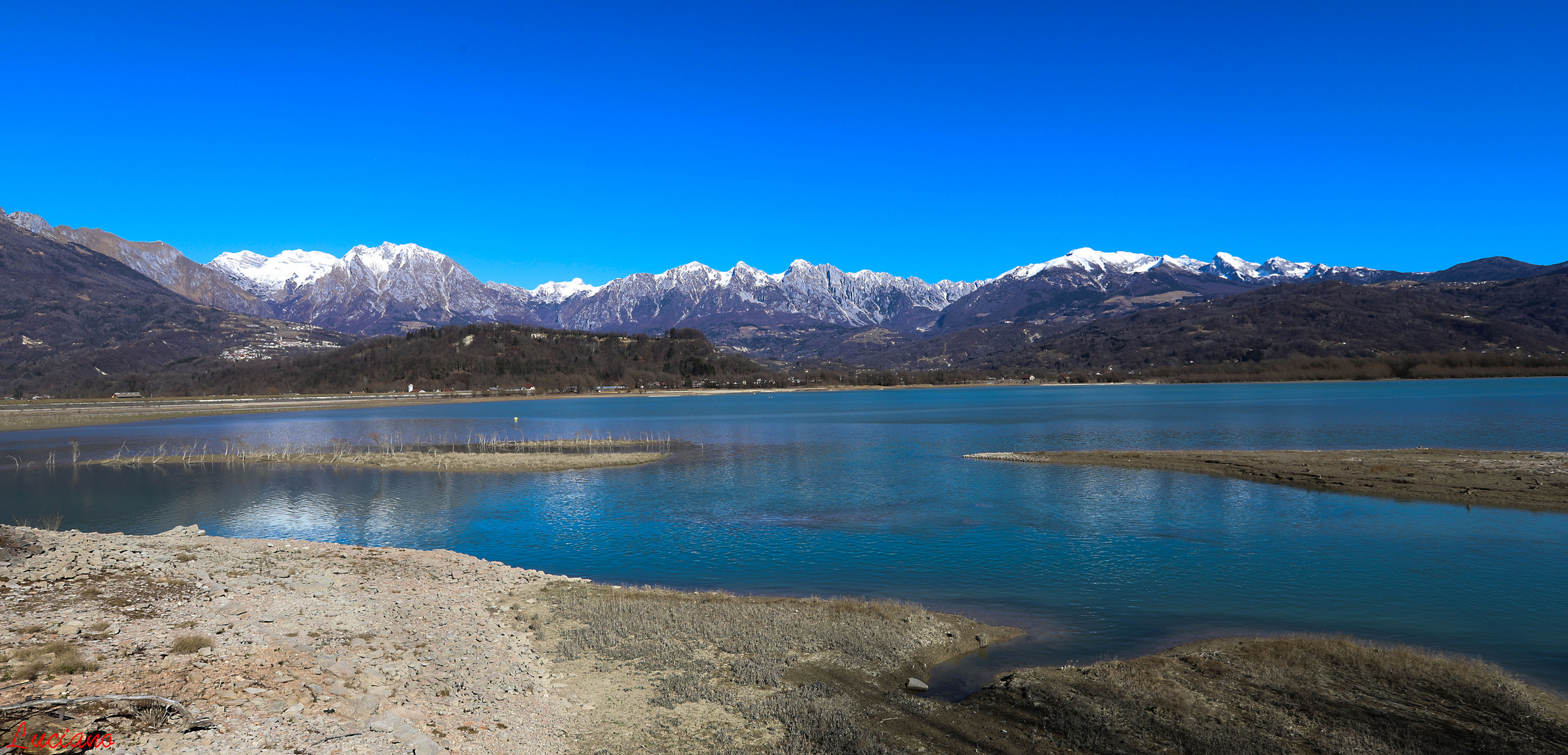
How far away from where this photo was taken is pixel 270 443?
252ft

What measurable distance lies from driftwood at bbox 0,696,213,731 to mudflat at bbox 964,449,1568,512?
145 feet

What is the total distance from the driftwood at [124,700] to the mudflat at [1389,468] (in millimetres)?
44148

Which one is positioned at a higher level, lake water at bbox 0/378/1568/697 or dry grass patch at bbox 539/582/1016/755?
dry grass patch at bbox 539/582/1016/755

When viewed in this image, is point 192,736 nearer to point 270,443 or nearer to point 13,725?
point 13,725

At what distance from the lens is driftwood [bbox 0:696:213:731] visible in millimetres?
9797

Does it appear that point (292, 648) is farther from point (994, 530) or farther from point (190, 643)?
point (994, 530)

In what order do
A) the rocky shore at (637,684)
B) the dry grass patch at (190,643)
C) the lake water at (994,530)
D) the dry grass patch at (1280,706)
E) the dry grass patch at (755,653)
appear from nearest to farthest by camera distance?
the rocky shore at (637,684)
the dry grass patch at (1280,706)
the dry grass patch at (755,653)
the dry grass patch at (190,643)
the lake water at (994,530)

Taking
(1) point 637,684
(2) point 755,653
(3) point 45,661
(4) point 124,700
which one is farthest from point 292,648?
(2) point 755,653

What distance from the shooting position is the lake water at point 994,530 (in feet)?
63.8

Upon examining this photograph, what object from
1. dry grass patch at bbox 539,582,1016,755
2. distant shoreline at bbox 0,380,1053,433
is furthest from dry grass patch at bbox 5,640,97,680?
distant shoreline at bbox 0,380,1053,433

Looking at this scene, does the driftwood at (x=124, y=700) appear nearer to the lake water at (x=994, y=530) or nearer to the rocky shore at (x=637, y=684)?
the rocky shore at (x=637, y=684)

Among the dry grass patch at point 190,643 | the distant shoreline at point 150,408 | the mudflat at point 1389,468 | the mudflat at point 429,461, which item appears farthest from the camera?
the distant shoreline at point 150,408

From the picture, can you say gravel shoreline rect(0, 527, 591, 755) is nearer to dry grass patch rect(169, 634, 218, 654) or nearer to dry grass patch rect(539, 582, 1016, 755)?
dry grass patch rect(169, 634, 218, 654)

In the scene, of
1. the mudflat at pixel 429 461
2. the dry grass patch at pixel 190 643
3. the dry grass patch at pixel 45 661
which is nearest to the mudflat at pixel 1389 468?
the mudflat at pixel 429 461
